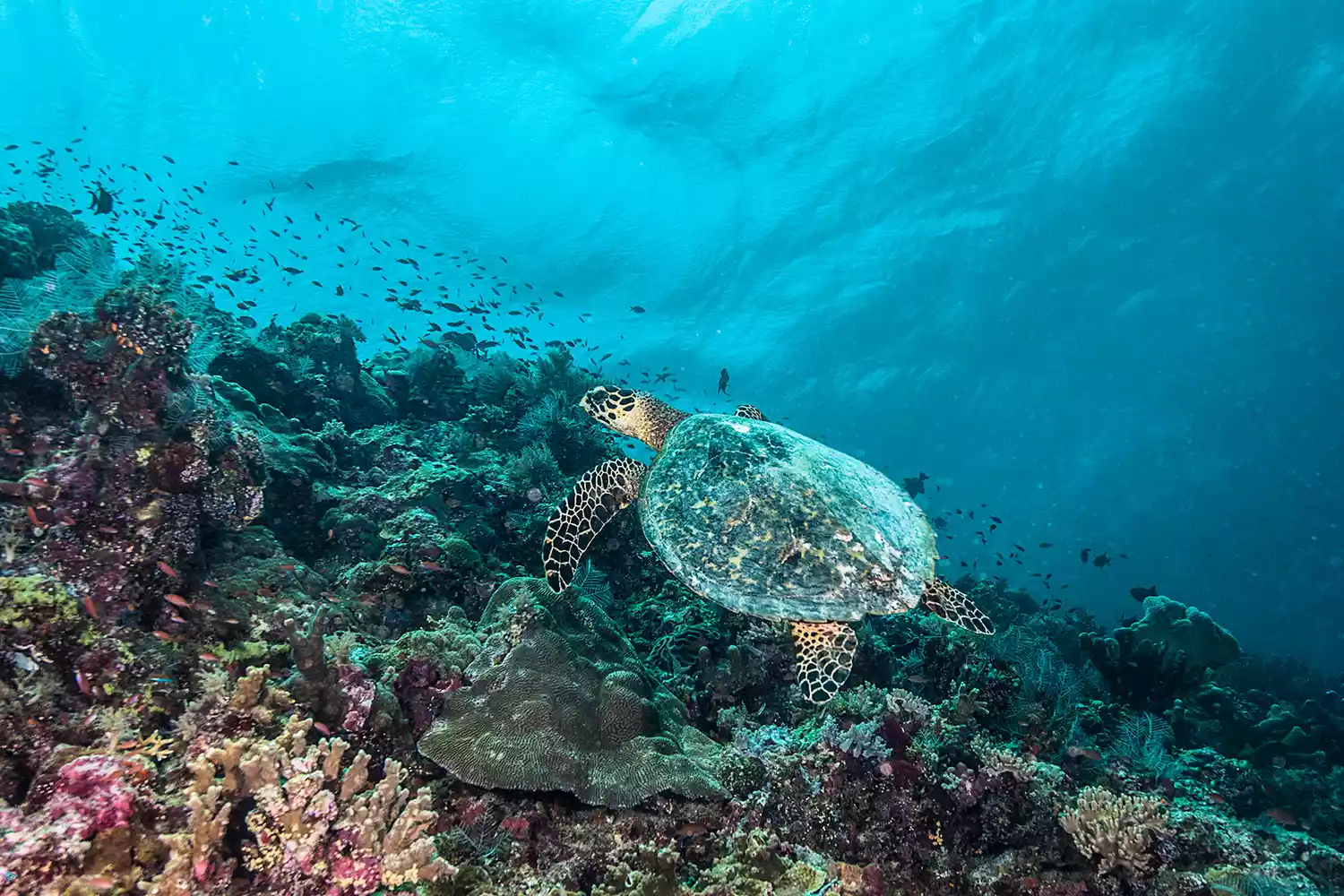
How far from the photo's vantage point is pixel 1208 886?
291 cm

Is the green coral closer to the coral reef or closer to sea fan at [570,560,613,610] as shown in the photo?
the coral reef

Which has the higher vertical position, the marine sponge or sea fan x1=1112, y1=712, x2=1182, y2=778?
sea fan x1=1112, y1=712, x2=1182, y2=778

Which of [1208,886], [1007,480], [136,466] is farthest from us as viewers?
[1007,480]

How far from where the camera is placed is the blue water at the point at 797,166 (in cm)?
2689

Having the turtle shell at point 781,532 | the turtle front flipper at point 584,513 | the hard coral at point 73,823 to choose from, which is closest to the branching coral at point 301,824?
the hard coral at point 73,823

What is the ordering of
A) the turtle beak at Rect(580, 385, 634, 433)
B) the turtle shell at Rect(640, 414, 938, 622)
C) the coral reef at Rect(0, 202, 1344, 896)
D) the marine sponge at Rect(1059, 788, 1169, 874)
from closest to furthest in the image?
the coral reef at Rect(0, 202, 1344, 896), the marine sponge at Rect(1059, 788, 1169, 874), the turtle shell at Rect(640, 414, 938, 622), the turtle beak at Rect(580, 385, 634, 433)

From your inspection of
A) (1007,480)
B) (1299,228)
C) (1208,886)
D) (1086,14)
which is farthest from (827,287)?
(1007,480)

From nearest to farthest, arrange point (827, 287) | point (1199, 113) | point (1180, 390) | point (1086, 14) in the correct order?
point (1086, 14) < point (1199, 113) < point (827, 287) < point (1180, 390)

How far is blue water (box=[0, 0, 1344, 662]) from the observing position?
26891 mm

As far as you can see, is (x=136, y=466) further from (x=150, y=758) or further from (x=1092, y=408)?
(x=1092, y=408)

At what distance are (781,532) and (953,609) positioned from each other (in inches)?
76.6

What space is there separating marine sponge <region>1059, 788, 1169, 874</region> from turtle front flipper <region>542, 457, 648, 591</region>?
13.7ft

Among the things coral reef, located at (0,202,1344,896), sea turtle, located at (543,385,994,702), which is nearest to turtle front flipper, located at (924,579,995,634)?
sea turtle, located at (543,385,994,702)

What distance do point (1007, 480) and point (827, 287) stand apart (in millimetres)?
50870
